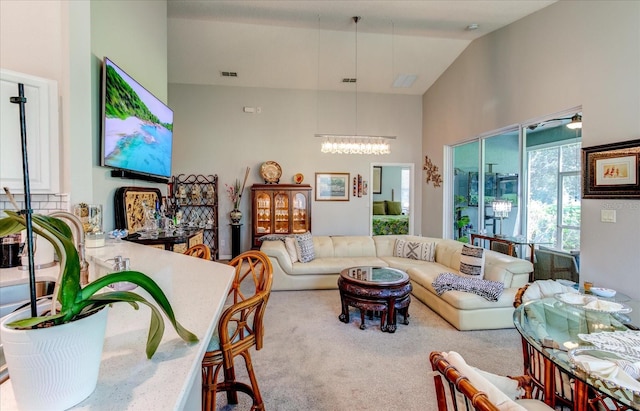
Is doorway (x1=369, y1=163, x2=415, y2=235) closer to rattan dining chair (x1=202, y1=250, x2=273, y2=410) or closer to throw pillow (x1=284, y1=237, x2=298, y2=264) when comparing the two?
throw pillow (x1=284, y1=237, x2=298, y2=264)

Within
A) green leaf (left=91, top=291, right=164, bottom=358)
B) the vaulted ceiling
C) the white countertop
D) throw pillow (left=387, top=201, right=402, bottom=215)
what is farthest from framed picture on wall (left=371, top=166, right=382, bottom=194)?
green leaf (left=91, top=291, right=164, bottom=358)

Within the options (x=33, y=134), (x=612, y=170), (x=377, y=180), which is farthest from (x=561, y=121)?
(x=377, y=180)

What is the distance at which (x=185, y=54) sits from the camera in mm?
5586

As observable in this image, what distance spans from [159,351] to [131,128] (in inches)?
108

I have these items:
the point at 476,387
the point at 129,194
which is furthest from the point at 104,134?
the point at 476,387

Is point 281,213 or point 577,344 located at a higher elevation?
point 281,213

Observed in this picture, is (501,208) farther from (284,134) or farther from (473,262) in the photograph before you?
(284,134)

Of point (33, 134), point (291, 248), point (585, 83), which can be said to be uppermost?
point (585, 83)

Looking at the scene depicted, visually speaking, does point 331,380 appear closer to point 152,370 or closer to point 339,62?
point 152,370

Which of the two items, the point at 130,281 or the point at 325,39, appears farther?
the point at 325,39

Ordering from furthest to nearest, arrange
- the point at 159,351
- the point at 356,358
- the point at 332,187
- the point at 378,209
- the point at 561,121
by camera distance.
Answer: the point at 378,209
the point at 332,187
the point at 561,121
the point at 356,358
the point at 159,351

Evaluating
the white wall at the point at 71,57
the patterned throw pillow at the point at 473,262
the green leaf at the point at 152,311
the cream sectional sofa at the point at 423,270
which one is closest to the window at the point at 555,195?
the cream sectional sofa at the point at 423,270

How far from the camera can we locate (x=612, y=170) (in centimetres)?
328

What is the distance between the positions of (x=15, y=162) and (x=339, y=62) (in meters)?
5.30
